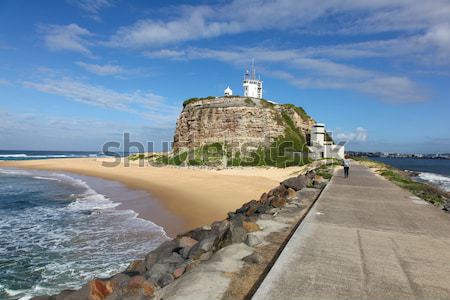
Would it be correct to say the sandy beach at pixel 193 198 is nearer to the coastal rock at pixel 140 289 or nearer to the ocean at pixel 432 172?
the coastal rock at pixel 140 289

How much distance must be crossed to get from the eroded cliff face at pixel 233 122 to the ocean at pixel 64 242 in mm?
26930

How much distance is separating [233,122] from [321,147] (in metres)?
14.0

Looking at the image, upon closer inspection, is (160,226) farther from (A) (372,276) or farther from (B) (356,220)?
(A) (372,276)

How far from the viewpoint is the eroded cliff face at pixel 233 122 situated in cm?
4559

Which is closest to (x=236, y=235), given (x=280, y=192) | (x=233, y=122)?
(x=280, y=192)

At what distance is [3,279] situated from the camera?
29.2 feet

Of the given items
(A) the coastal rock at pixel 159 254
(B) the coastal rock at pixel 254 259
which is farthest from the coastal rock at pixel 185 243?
(B) the coastal rock at pixel 254 259

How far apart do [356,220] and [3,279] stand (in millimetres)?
9452

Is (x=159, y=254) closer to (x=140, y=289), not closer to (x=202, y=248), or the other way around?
(x=202, y=248)

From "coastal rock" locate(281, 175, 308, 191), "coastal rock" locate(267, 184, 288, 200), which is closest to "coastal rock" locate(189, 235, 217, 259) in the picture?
"coastal rock" locate(267, 184, 288, 200)

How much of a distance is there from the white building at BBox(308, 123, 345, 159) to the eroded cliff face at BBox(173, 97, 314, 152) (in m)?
2.70

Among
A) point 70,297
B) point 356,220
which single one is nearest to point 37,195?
point 70,297

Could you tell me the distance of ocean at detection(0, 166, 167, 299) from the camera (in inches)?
348

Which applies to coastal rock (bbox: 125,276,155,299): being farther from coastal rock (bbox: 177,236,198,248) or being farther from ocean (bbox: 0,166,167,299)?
ocean (bbox: 0,166,167,299)
